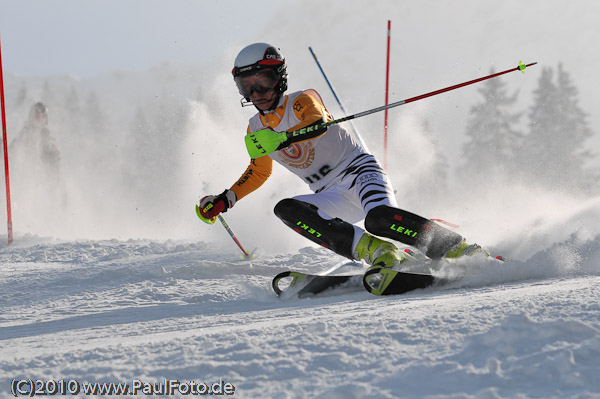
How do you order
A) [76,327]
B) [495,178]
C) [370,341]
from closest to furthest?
[370,341], [76,327], [495,178]

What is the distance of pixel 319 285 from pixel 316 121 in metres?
0.96

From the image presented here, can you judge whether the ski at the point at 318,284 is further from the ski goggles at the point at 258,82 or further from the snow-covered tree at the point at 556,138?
the snow-covered tree at the point at 556,138

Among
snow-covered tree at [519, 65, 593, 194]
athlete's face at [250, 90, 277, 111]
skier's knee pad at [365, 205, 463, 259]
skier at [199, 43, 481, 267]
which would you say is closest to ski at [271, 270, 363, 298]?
skier at [199, 43, 481, 267]

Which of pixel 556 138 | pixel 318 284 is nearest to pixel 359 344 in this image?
pixel 318 284

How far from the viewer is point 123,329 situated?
2459 mm

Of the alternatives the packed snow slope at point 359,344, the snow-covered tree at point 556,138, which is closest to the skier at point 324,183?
the packed snow slope at point 359,344

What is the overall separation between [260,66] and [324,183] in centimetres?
85

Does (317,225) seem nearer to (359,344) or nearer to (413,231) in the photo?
(413,231)

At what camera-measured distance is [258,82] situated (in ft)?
12.0

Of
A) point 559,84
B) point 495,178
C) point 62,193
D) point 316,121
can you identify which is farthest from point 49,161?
point 559,84

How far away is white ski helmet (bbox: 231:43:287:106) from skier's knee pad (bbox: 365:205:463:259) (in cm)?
113

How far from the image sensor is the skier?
3.15 m

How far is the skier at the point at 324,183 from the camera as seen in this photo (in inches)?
124

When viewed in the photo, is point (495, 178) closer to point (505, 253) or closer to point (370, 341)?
point (505, 253)
